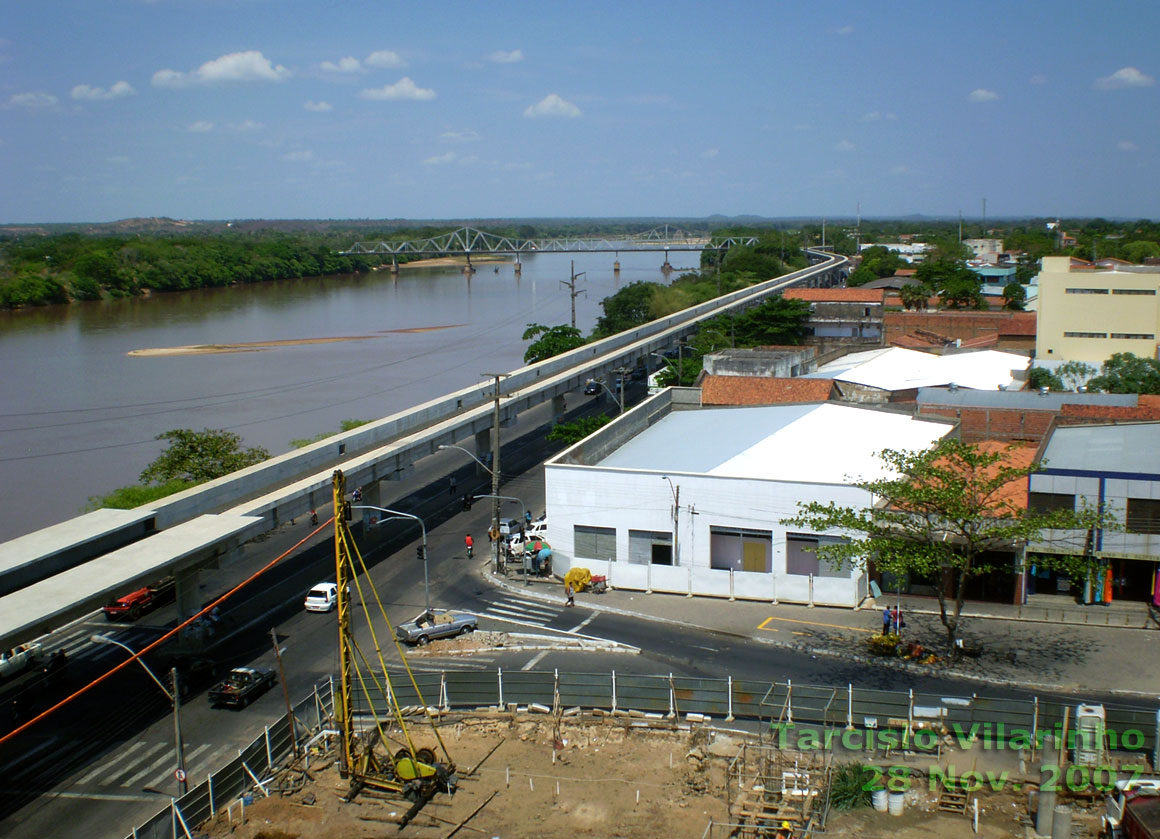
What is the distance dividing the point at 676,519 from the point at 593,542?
8.02 ft

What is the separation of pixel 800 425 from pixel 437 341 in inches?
2398

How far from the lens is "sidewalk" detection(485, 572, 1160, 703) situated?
803 inches

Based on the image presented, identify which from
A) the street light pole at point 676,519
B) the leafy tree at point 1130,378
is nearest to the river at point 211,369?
the street light pole at point 676,519

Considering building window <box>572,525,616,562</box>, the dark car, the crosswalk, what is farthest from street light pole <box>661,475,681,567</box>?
the dark car

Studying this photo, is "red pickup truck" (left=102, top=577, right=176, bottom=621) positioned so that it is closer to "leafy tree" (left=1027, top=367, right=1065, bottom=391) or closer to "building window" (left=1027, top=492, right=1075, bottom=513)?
"building window" (left=1027, top=492, right=1075, bottom=513)

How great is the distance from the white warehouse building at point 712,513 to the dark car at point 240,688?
9569 mm

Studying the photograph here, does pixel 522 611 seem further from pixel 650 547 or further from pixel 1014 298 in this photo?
pixel 1014 298

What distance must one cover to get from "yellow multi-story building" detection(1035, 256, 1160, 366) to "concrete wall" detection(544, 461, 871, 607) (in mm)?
34284

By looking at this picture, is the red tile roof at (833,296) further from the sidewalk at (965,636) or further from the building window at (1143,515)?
the sidewalk at (965,636)

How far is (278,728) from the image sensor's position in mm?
17656

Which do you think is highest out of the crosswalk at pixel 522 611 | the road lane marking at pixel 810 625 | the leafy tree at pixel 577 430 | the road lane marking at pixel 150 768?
the leafy tree at pixel 577 430

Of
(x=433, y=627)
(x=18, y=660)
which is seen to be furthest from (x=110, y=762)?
(x=433, y=627)

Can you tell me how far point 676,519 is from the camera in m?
27.0

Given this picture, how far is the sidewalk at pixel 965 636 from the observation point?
66.9 ft
